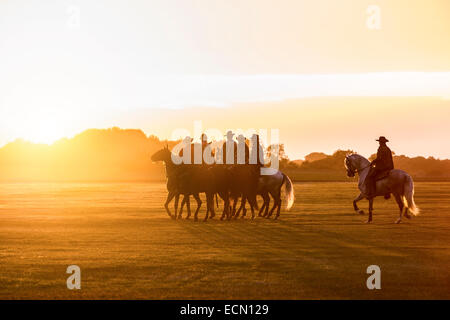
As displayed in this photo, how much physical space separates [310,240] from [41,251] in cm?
630

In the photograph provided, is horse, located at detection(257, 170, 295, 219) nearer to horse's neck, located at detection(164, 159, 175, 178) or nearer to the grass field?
the grass field

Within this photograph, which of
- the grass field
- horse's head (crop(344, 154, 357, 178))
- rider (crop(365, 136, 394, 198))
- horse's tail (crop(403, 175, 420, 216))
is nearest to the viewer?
the grass field

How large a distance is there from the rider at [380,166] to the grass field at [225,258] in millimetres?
1254

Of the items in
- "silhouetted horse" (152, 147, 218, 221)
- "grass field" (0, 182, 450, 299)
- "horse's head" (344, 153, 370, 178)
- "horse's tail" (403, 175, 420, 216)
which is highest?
"horse's head" (344, 153, 370, 178)

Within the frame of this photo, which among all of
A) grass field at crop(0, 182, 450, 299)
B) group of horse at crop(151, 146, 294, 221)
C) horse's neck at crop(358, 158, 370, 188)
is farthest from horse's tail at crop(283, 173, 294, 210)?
horse's neck at crop(358, 158, 370, 188)

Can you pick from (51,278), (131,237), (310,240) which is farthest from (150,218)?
(51,278)

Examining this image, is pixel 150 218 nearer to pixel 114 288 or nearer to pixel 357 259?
pixel 357 259

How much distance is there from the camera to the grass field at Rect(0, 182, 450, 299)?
1021 centimetres

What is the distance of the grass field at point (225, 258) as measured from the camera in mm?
10211

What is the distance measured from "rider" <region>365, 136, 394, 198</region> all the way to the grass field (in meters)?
1.25

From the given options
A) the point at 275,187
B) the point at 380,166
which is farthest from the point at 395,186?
the point at 275,187

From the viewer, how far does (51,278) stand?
11.4 metres

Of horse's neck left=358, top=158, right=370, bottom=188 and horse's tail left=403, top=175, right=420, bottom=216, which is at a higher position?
horse's neck left=358, top=158, right=370, bottom=188
